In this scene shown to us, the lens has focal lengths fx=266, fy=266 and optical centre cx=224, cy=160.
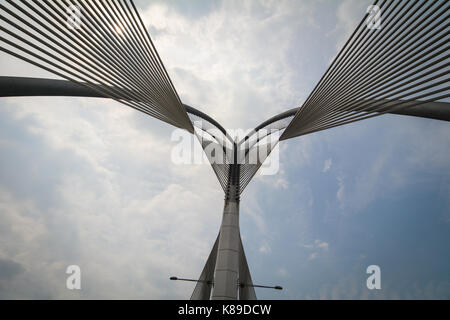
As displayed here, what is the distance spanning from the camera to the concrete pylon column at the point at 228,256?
39.8 feet

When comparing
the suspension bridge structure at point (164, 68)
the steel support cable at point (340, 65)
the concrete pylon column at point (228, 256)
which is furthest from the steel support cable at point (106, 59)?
the concrete pylon column at point (228, 256)

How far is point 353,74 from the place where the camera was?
6531mm

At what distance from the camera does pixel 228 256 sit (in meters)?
13.2

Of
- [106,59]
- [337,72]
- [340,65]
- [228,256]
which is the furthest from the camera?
[228,256]

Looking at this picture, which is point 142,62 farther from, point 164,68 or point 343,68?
point 343,68

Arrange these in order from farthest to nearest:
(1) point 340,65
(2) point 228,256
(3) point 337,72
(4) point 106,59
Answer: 1. (2) point 228,256
2. (3) point 337,72
3. (1) point 340,65
4. (4) point 106,59

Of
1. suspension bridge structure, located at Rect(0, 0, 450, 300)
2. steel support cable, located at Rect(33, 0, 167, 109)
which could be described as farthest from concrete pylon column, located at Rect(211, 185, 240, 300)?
steel support cable, located at Rect(33, 0, 167, 109)

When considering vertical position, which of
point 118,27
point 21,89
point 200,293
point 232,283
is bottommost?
point 200,293

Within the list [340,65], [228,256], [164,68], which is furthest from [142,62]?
[228,256]

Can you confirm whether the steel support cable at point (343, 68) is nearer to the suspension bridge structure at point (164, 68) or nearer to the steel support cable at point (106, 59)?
the suspension bridge structure at point (164, 68)

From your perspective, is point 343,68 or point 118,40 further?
point 343,68
